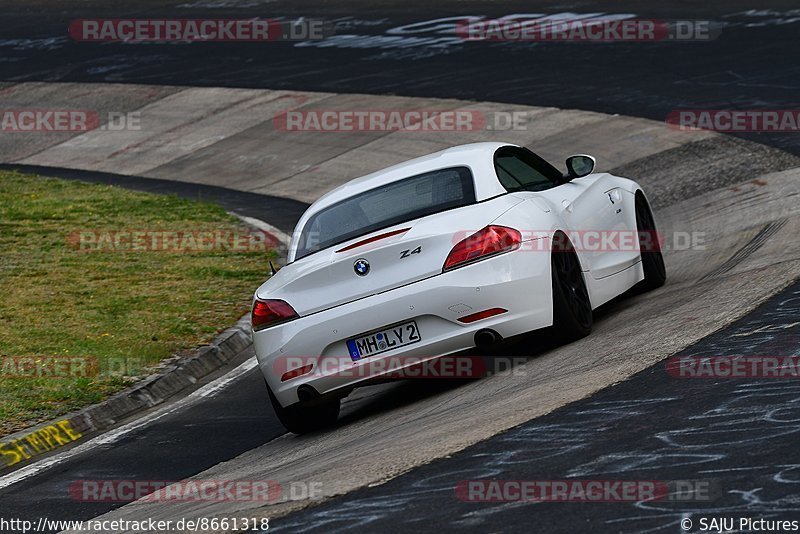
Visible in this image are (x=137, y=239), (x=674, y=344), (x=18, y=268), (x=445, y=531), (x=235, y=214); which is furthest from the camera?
(x=235, y=214)

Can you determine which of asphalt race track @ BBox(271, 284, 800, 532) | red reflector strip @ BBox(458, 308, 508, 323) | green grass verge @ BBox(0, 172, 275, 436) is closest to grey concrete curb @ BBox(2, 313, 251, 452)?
green grass verge @ BBox(0, 172, 275, 436)

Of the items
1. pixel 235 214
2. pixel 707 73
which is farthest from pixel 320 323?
pixel 707 73

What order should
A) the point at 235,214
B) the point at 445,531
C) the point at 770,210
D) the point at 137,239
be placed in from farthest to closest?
the point at 235,214, the point at 137,239, the point at 770,210, the point at 445,531

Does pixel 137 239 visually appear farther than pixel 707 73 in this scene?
No

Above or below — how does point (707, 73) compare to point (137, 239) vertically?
above

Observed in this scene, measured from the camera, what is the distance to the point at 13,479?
8320 millimetres

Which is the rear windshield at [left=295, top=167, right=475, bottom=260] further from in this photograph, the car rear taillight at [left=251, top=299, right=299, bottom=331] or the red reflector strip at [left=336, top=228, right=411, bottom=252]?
the car rear taillight at [left=251, top=299, right=299, bottom=331]

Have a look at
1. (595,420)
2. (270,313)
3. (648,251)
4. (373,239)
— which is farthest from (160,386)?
(595,420)

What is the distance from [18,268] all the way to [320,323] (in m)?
7.53

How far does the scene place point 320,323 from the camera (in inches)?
321

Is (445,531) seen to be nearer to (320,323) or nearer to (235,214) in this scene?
(320,323)

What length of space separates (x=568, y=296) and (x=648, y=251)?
2.12m

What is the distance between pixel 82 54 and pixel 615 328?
25713 mm

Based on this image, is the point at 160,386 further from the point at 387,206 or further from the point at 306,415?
the point at 387,206
